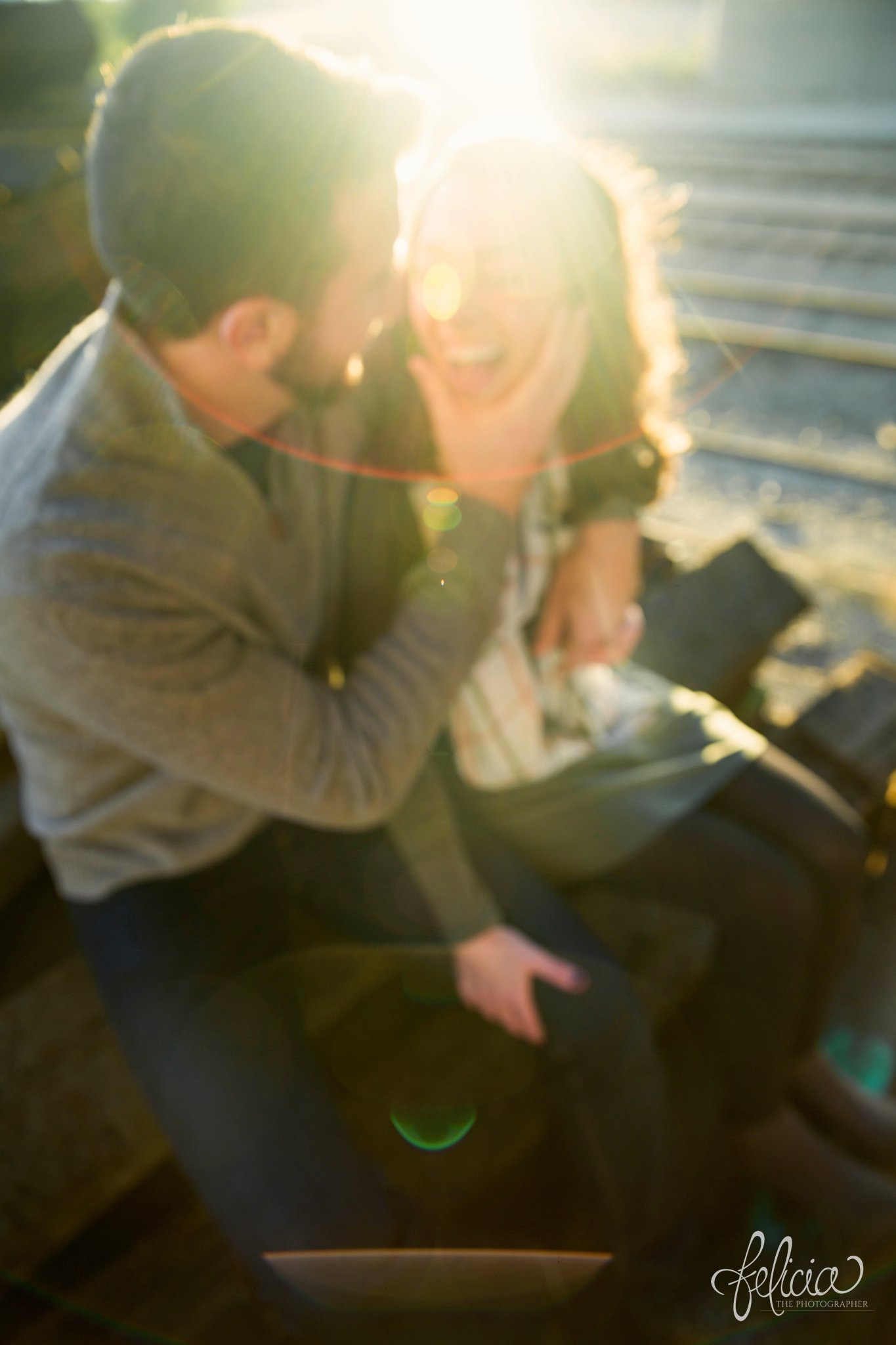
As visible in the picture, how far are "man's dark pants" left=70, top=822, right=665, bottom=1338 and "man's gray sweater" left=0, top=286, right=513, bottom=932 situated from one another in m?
0.10

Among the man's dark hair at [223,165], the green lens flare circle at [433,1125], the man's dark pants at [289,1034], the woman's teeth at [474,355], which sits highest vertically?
the man's dark hair at [223,165]

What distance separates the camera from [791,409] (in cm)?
575

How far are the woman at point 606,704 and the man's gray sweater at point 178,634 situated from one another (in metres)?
0.17

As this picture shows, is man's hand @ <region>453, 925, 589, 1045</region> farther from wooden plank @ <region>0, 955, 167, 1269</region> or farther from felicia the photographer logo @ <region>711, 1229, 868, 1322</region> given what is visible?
felicia the photographer logo @ <region>711, 1229, 868, 1322</region>

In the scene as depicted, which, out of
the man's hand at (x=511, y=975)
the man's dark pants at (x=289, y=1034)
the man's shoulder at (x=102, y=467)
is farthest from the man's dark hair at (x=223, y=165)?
the man's hand at (x=511, y=975)

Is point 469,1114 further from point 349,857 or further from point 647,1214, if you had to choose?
point 349,857

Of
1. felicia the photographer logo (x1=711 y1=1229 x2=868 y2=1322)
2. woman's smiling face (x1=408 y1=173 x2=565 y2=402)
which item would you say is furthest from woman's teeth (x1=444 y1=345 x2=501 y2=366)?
felicia the photographer logo (x1=711 y1=1229 x2=868 y2=1322)

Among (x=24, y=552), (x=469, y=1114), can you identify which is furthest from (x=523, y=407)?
(x=469, y=1114)

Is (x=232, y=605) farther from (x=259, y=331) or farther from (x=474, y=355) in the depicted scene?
(x=474, y=355)

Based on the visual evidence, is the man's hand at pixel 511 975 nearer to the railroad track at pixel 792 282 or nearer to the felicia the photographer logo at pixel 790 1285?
the felicia the photographer logo at pixel 790 1285

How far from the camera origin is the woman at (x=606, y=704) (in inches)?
66.3

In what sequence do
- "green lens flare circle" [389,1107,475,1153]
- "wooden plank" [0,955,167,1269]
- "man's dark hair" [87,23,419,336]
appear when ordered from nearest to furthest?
"man's dark hair" [87,23,419,336] < "wooden plank" [0,955,167,1269] < "green lens flare circle" [389,1107,475,1153]

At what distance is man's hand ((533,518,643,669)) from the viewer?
1941mm

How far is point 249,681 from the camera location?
142cm
